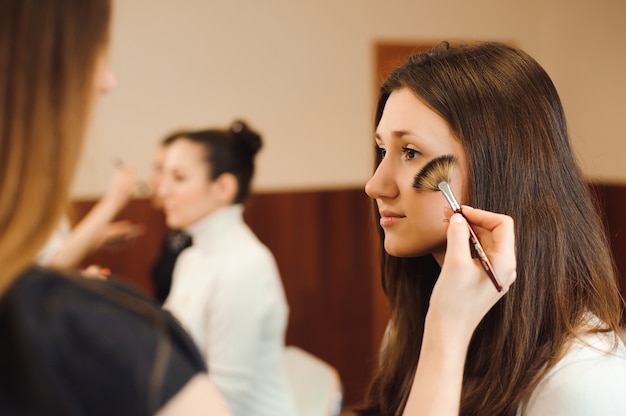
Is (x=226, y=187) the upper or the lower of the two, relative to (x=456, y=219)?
lower

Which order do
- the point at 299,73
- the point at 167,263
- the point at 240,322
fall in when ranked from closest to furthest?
the point at 240,322
the point at 167,263
the point at 299,73

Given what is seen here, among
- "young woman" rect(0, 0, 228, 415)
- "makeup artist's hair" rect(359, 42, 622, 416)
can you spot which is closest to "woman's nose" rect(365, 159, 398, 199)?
"makeup artist's hair" rect(359, 42, 622, 416)

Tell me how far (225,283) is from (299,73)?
5.48 feet

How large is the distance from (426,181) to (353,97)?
2.36 metres

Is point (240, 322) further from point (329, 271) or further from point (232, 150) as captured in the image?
point (329, 271)

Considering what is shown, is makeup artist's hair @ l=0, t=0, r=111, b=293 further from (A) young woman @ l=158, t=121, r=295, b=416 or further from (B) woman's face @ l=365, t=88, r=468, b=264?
(A) young woman @ l=158, t=121, r=295, b=416

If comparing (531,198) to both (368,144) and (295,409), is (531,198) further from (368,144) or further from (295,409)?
(368,144)

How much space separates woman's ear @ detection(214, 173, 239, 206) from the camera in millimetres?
1987

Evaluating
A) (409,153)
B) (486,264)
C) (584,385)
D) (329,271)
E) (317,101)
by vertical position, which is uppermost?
(317,101)

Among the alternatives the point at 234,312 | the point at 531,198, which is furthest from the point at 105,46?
the point at 234,312

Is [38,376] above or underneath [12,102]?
underneath

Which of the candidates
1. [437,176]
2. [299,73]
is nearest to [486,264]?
[437,176]

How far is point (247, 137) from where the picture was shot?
2.10 m

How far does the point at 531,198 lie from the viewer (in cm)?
93
